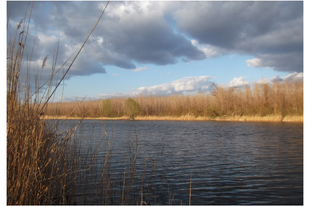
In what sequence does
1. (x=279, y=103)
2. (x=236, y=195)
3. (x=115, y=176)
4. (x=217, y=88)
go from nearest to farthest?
(x=236, y=195)
(x=115, y=176)
(x=279, y=103)
(x=217, y=88)

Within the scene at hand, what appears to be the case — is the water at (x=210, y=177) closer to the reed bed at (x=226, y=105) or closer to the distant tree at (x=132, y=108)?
the reed bed at (x=226, y=105)

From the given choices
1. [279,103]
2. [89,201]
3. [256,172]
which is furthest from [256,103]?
[89,201]

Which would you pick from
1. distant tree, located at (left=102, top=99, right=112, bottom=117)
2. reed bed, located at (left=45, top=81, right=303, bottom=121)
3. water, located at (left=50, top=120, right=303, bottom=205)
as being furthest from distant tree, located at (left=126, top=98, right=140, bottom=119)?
water, located at (left=50, top=120, right=303, bottom=205)

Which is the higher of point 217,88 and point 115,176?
point 217,88

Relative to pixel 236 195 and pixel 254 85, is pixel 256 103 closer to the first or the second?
pixel 254 85

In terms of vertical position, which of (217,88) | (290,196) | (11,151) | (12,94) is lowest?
(290,196)

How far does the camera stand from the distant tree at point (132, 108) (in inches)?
1458

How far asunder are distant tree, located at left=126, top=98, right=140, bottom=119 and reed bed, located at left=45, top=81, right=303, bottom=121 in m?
0.94

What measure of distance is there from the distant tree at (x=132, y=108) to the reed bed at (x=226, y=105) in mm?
939

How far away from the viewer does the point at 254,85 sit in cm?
3098

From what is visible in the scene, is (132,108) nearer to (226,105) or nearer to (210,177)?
(226,105)

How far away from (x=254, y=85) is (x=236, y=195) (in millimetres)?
29428

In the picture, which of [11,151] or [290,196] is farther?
[290,196]

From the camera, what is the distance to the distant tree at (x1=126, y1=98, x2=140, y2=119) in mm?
37031
